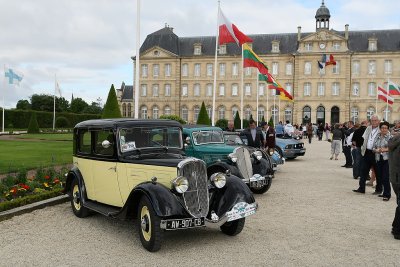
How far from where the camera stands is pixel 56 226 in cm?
655

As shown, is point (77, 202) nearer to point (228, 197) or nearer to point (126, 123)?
point (126, 123)

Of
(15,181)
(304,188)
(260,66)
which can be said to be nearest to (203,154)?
(304,188)

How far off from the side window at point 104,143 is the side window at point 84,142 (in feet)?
0.75

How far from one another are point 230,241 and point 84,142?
3.11m

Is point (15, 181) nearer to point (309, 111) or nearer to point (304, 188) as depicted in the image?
point (304, 188)

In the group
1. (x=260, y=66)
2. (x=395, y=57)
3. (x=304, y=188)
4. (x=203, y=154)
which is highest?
(x=395, y=57)

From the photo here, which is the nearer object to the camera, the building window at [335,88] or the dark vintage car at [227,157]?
the dark vintage car at [227,157]

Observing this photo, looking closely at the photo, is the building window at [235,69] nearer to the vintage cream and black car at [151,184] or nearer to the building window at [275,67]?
the building window at [275,67]

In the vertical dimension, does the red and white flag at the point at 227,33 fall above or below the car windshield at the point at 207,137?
above

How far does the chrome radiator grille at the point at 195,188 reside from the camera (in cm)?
561

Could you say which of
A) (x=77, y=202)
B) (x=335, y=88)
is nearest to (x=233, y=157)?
(x=77, y=202)

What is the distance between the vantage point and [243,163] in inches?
372

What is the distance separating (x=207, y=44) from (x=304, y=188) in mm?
58284

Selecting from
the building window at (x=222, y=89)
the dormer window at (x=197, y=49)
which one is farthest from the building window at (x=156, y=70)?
the building window at (x=222, y=89)
